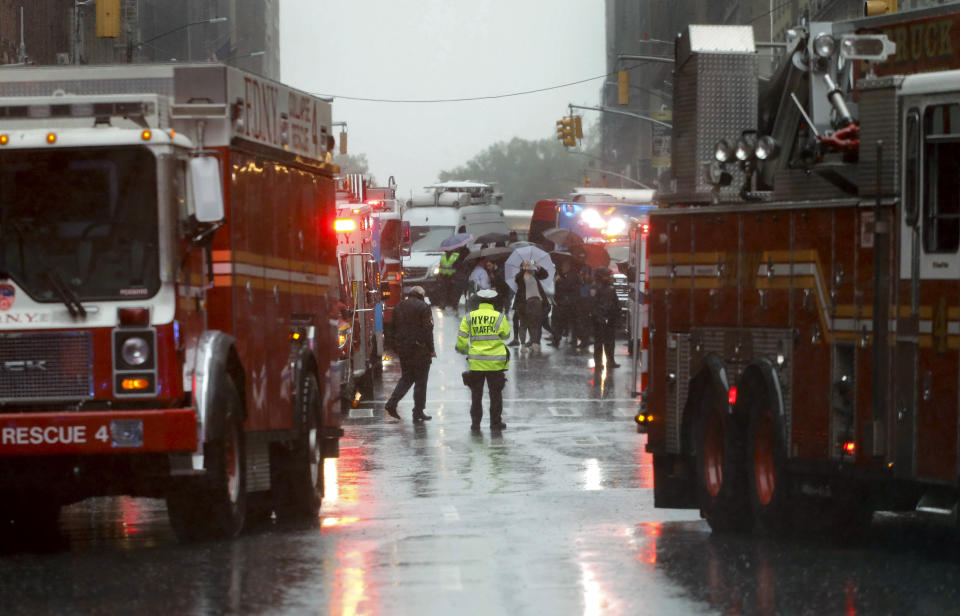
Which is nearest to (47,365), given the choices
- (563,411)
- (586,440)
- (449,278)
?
Result: (586,440)

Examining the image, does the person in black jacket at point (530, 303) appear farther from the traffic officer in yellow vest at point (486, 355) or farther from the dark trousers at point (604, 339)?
the traffic officer in yellow vest at point (486, 355)

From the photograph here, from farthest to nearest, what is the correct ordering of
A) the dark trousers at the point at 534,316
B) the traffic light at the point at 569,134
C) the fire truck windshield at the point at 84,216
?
the traffic light at the point at 569,134, the dark trousers at the point at 534,316, the fire truck windshield at the point at 84,216

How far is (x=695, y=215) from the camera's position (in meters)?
13.6

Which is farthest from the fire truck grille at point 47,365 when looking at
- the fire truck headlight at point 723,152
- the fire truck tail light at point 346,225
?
the fire truck tail light at point 346,225

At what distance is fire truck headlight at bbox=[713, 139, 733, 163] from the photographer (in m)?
13.2

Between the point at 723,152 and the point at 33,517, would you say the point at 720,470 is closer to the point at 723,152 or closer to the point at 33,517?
the point at 723,152

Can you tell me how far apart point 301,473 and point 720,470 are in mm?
3305

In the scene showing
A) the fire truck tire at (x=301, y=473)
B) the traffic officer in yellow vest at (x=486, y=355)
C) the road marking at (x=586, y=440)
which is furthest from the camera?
the traffic officer in yellow vest at (x=486, y=355)

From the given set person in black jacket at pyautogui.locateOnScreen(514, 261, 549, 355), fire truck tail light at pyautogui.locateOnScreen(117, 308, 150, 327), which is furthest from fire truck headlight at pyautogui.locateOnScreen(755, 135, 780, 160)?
person in black jacket at pyautogui.locateOnScreen(514, 261, 549, 355)

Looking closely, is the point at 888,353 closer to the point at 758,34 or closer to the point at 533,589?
the point at 533,589

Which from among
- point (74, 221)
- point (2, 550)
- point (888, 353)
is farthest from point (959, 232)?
point (2, 550)

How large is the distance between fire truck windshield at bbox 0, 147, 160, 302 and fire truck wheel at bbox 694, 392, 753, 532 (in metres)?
3.97

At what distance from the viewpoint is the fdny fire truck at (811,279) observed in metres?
11.0

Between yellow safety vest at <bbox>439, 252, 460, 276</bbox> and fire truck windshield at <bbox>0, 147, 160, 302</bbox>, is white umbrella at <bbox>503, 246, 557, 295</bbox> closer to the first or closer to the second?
yellow safety vest at <bbox>439, 252, 460, 276</bbox>
